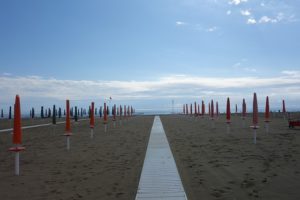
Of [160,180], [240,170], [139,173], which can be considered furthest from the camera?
[240,170]

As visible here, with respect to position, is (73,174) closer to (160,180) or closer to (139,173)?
(139,173)

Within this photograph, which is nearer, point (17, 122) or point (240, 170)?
point (17, 122)

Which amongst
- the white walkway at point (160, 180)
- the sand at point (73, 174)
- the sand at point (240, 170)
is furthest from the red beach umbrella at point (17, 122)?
the sand at point (240, 170)

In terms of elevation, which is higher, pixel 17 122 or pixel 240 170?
pixel 17 122

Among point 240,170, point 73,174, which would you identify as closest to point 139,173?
point 73,174

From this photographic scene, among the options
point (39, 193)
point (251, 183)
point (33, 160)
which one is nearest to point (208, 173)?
point (251, 183)

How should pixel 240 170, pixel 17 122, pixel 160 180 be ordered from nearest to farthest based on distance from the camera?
pixel 160 180 → pixel 17 122 → pixel 240 170

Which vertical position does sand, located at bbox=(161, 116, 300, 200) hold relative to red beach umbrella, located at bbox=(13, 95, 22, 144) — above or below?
below

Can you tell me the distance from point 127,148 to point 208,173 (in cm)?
587

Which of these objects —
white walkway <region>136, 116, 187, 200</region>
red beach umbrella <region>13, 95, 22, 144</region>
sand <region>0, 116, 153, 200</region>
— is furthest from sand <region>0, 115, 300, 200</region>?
red beach umbrella <region>13, 95, 22, 144</region>

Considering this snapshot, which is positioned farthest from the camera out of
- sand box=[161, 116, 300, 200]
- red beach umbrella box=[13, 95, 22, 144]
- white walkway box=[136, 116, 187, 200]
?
red beach umbrella box=[13, 95, 22, 144]

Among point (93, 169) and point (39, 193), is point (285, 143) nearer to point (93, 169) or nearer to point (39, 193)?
point (93, 169)

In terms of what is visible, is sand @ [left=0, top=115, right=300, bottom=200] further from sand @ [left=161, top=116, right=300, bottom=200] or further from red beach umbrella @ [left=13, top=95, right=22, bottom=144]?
red beach umbrella @ [left=13, top=95, right=22, bottom=144]

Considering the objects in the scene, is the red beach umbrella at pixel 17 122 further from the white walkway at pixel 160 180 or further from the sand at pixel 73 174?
the white walkway at pixel 160 180
